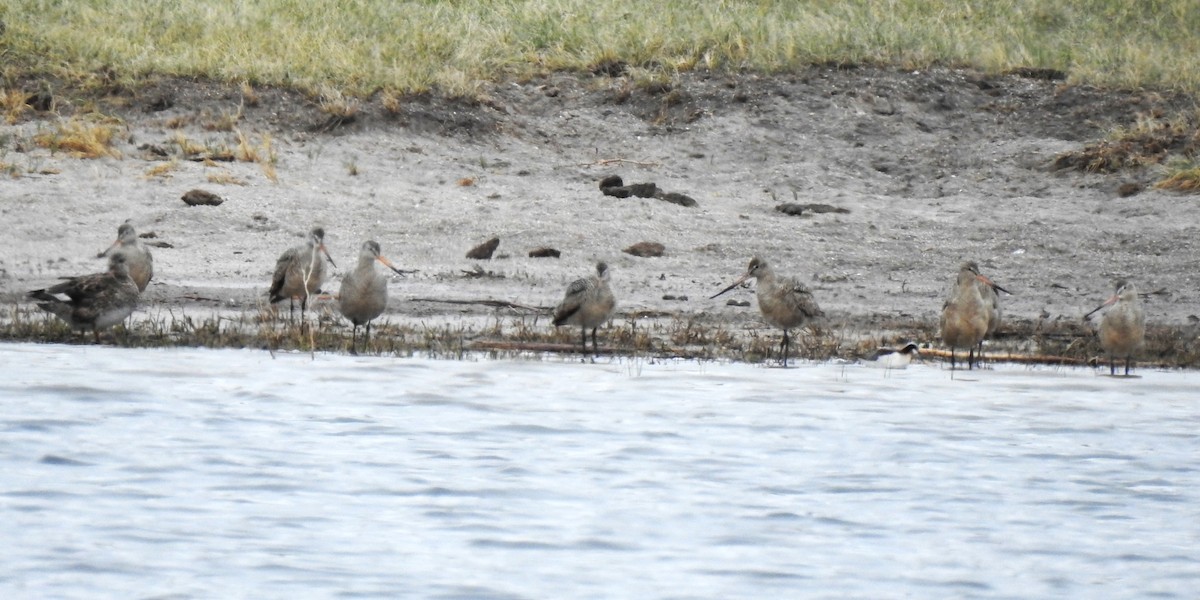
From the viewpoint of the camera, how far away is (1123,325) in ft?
40.4

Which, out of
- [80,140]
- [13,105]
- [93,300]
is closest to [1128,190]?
[80,140]

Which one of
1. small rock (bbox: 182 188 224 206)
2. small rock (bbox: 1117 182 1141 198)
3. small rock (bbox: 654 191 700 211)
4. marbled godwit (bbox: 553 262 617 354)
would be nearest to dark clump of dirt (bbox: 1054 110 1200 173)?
small rock (bbox: 1117 182 1141 198)

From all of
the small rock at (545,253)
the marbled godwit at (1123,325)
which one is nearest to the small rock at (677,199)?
the small rock at (545,253)

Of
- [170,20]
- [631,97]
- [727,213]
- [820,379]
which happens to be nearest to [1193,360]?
[820,379]

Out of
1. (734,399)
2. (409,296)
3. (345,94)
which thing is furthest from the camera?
(345,94)

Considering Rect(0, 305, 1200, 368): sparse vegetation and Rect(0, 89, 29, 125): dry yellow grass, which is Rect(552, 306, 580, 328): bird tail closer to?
Rect(0, 305, 1200, 368): sparse vegetation

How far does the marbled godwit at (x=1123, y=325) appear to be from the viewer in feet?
40.3

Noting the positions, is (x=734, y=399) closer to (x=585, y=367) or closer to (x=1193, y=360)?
(x=585, y=367)

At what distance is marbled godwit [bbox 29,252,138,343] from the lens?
41.8 ft

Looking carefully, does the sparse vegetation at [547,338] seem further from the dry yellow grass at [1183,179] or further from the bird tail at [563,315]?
the dry yellow grass at [1183,179]

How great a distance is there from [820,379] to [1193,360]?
2769mm

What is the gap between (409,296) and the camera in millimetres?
15523

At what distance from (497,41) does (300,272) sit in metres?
9.14

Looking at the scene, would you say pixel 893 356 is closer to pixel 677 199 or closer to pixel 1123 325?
pixel 1123 325
